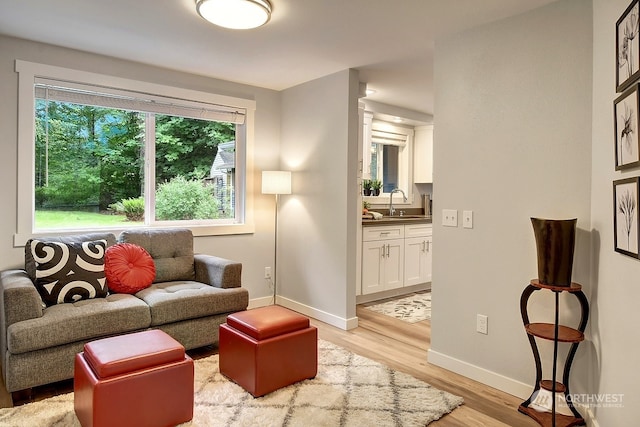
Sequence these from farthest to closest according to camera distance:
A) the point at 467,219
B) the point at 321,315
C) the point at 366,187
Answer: the point at 366,187 < the point at 321,315 < the point at 467,219

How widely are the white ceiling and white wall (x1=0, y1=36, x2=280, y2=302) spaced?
4.5 inches

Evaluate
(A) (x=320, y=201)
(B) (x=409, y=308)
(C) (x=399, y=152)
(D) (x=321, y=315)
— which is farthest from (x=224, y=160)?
(C) (x=399, y=152)

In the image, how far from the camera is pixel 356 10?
2.54 m

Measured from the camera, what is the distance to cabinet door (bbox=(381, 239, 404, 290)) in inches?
190

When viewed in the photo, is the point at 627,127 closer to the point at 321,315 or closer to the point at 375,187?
the point at 321,315

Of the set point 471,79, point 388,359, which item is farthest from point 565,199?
point 388,359

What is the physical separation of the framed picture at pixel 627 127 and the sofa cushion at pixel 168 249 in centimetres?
317

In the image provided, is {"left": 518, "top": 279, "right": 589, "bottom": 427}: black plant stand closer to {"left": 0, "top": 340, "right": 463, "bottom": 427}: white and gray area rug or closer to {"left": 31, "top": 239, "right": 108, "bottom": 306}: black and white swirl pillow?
{"left": 0, "top": 340, "right": 463, "bottom": 427}: white and gray area rug

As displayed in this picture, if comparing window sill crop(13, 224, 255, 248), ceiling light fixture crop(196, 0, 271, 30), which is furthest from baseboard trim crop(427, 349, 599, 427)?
ceiling light fixture crop(196, 0, 271, 30)

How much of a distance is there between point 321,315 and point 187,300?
1481 mm

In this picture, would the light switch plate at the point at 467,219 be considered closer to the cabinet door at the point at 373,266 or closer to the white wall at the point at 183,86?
the cabinet door at the point at 373,266

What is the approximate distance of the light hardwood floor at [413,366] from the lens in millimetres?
2270

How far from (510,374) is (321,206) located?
7.17 feet

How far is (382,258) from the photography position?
15.6 ft
